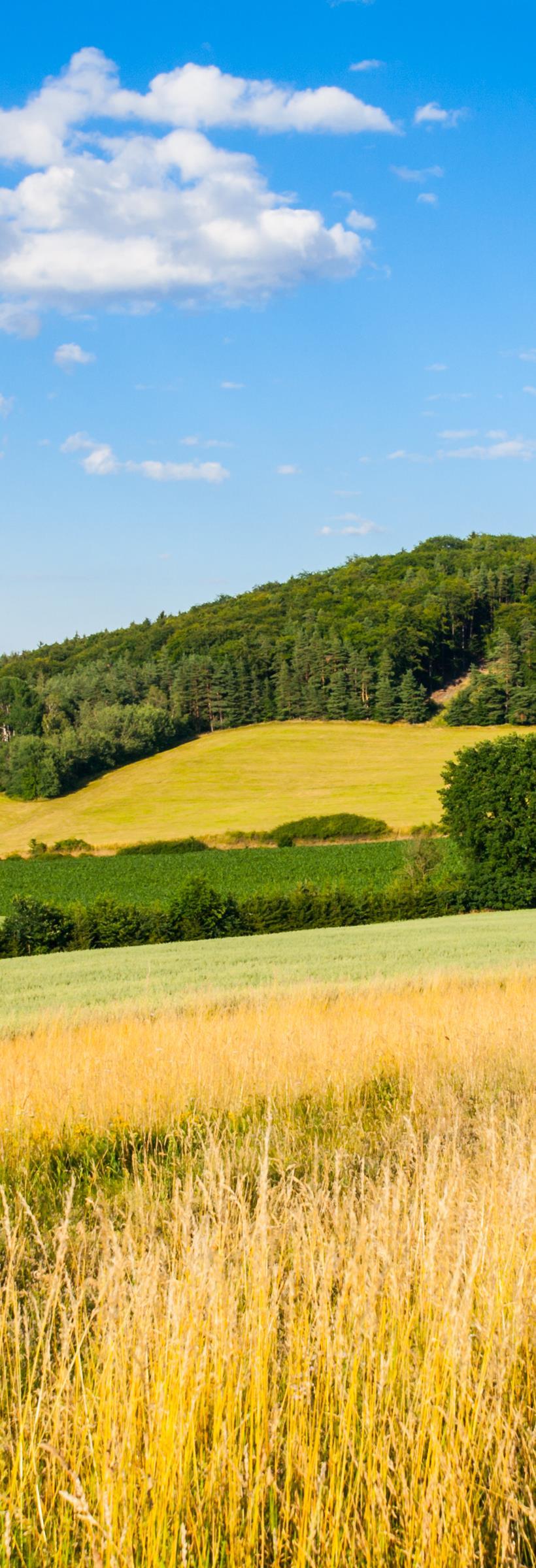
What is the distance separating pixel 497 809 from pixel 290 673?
63.4 m

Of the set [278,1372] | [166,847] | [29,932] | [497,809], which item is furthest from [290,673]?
[278,1372]

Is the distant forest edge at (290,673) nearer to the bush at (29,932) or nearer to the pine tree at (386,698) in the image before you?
the pine tree at (386,698)

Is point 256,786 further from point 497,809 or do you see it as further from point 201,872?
point 497,809

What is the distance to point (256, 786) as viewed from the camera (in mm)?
77438

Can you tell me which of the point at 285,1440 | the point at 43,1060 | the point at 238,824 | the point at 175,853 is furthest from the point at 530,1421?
the point at 238,824

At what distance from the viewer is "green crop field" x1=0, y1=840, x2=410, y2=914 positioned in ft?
139

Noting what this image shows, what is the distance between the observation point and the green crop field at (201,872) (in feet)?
139

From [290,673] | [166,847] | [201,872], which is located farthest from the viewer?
[290,673]

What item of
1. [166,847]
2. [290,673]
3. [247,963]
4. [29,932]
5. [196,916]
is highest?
[290,673]

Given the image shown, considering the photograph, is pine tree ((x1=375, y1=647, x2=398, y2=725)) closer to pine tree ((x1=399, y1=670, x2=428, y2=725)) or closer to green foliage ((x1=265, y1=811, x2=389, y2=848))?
pine tree ((x1=399, y1=670, x2=428, y2=725))

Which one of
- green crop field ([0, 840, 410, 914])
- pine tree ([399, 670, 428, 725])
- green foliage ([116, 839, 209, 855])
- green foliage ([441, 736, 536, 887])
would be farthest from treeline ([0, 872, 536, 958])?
pine tree ([399, 670, 428, 725])

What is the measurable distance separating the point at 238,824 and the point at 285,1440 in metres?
61.7

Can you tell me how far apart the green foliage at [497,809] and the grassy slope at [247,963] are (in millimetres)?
7908

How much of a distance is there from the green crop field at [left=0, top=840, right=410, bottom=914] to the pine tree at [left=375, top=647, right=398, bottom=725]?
40.8 m
